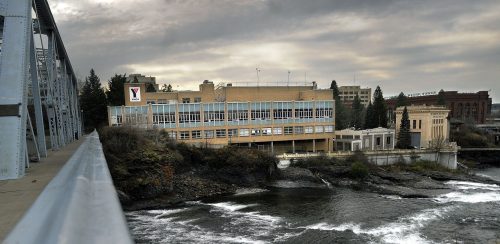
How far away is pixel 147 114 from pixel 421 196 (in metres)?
39.4

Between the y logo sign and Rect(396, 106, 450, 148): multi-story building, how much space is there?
5012 cm

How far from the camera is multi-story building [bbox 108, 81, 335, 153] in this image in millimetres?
55625

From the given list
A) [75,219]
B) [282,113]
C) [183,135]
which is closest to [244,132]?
[282,113]

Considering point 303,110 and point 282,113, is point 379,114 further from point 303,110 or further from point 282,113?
point 282,113

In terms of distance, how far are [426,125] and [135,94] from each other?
54.2 metres

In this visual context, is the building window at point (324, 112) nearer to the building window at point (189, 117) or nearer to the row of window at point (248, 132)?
the row of window at point (248, 132)

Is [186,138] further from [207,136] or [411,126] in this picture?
[411,126]

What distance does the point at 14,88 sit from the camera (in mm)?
10555

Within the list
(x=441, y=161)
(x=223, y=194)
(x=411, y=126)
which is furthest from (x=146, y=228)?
(x=411, y=126)

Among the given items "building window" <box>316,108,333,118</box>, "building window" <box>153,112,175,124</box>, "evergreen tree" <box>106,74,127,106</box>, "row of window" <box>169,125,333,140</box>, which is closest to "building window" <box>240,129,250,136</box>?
"row of window" <box>169,125,333,140</box>

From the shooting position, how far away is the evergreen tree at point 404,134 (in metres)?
68.6

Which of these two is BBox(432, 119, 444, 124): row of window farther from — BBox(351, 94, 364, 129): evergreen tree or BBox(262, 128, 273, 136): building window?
BBox(262, 128, 273, 136): building window

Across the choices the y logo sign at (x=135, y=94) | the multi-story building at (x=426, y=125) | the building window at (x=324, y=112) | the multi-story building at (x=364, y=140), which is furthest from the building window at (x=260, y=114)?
the multi-story building at (x=426, y=125)

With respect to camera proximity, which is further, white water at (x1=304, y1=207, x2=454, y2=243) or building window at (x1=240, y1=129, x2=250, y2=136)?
building window at (x1=240, y1=129, x2=250, y2=136)
